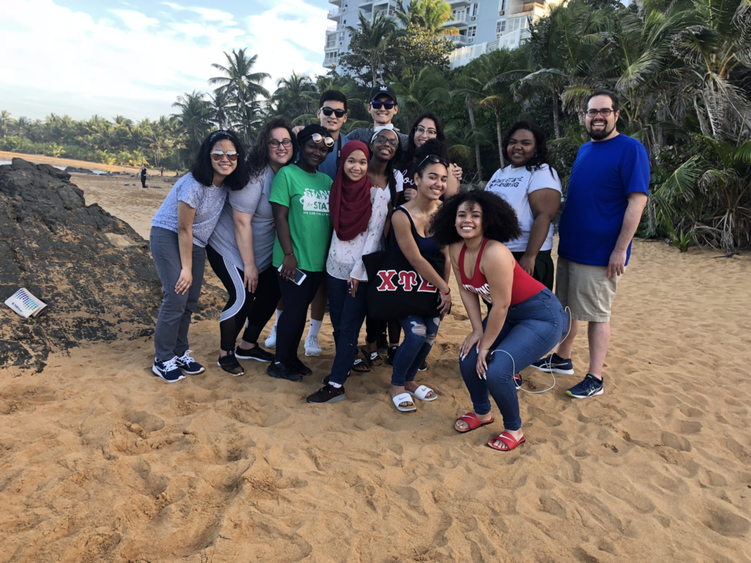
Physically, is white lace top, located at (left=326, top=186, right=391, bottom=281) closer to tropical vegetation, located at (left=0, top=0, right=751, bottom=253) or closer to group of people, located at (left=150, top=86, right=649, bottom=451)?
group of people, located at (left=150, top=86, right=649, bottom=451)

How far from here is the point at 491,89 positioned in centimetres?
2158

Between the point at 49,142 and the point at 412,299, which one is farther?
the point at 49,142

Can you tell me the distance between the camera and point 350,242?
3324 millimetres

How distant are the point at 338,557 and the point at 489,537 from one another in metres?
0.70

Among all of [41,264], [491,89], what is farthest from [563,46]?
[41,264]

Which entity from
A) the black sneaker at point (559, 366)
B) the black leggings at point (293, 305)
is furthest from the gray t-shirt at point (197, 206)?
the black sneaker at point (559, 366)

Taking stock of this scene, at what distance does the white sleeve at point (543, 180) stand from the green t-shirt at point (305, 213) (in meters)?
1.52

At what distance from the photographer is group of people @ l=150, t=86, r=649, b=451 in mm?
2988

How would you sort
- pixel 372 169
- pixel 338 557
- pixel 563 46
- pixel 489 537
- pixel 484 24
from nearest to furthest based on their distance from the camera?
pixel 338 557 → pixel 489 537 → pixel 372 169 → pixel 563 46 → pixel 484 24

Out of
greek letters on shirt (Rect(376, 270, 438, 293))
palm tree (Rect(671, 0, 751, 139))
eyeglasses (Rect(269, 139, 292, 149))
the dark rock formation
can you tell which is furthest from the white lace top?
palm tree (Rect(671, 0, 751, 139))

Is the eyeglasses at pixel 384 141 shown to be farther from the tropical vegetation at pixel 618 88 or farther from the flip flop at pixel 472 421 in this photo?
the tropical vegetation at pixel 618 88

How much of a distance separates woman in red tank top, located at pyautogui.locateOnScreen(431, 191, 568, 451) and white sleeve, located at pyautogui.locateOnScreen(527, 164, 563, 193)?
24.7 inches

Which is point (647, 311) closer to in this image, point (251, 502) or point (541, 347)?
point (541, 347)

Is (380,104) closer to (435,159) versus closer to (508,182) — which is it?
(435,159)
